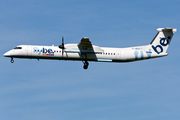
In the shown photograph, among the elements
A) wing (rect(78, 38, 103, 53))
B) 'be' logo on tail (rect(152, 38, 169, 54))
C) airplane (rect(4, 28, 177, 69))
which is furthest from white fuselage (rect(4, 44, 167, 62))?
'be' logo on tail (rect(152, 38, 169, 54))

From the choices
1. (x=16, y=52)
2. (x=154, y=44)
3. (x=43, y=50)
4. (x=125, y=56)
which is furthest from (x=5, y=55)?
(x=154, y=44)

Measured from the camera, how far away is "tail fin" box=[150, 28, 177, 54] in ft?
138

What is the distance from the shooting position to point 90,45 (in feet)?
131

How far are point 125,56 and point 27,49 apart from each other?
10.9 metres

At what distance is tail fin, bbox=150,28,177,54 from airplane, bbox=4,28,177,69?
0.07 metres

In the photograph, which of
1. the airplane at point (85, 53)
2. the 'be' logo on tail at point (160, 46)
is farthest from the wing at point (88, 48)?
the 'be' logo on tail at point (160, 46)

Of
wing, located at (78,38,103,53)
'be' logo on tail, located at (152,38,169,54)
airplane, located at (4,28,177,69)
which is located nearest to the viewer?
wing, located at (78,38,103,53)

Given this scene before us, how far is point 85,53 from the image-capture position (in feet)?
133

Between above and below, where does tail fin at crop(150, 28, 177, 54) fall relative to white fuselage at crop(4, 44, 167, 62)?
above

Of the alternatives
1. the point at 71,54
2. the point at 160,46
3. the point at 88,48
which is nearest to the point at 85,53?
the point at 88,48

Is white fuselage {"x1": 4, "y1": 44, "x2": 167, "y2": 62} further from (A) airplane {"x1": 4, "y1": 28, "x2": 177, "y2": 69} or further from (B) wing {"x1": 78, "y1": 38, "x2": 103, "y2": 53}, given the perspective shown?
(B) wing {"x1": 78, "y1": 38, "x2": 103, "y2": 53}

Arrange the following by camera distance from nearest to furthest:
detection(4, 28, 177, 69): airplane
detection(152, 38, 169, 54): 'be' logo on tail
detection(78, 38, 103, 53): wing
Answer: detection(78, 38, 103, 53): wing < detection(4, 28, 177, 69): airplane < detection(152, 38, 169, 54): 'be' logo on tail

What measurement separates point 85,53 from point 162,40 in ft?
30.0

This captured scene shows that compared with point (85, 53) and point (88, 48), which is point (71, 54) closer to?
point (85, 53)
